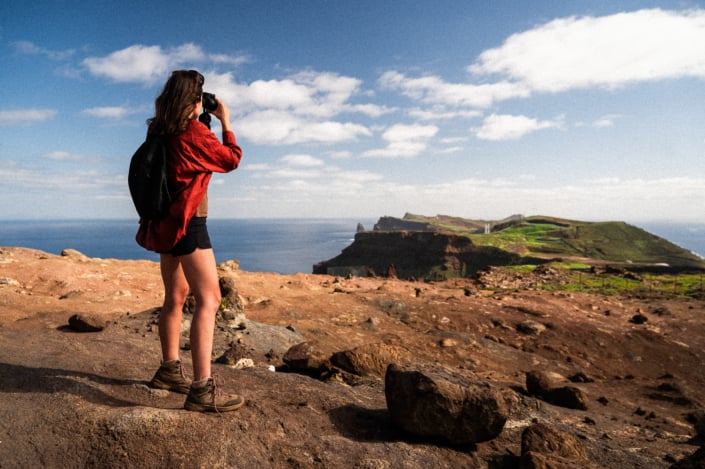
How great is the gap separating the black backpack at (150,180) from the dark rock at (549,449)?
3.59 metres

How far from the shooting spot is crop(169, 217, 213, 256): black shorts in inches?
130

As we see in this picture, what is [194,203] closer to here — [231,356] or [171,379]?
[171,379]

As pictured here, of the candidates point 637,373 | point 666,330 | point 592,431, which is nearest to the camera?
point 592,431

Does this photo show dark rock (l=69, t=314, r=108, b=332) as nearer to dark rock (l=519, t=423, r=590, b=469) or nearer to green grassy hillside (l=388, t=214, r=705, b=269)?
dark rock (l=519, t=423, r=590, b=469)

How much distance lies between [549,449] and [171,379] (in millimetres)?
3505

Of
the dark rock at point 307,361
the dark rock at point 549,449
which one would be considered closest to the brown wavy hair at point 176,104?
the dark rock at point 307,361

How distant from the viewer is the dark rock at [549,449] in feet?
10.6

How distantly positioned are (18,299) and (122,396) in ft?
27.4

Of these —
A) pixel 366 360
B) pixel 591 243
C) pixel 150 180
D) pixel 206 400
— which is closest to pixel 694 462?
pixel 366 360

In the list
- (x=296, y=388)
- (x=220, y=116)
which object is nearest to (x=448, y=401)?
(x=296, y=388)

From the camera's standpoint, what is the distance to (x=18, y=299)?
9.62 metres

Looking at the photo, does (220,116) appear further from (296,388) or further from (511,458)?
(511,458)

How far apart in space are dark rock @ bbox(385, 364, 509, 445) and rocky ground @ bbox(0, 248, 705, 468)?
5.4 inches

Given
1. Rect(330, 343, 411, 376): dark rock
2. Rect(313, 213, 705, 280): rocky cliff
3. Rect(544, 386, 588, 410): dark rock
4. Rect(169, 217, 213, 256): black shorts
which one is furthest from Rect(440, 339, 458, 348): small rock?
Rect(313, 213, 705, 280): rocky cliff
